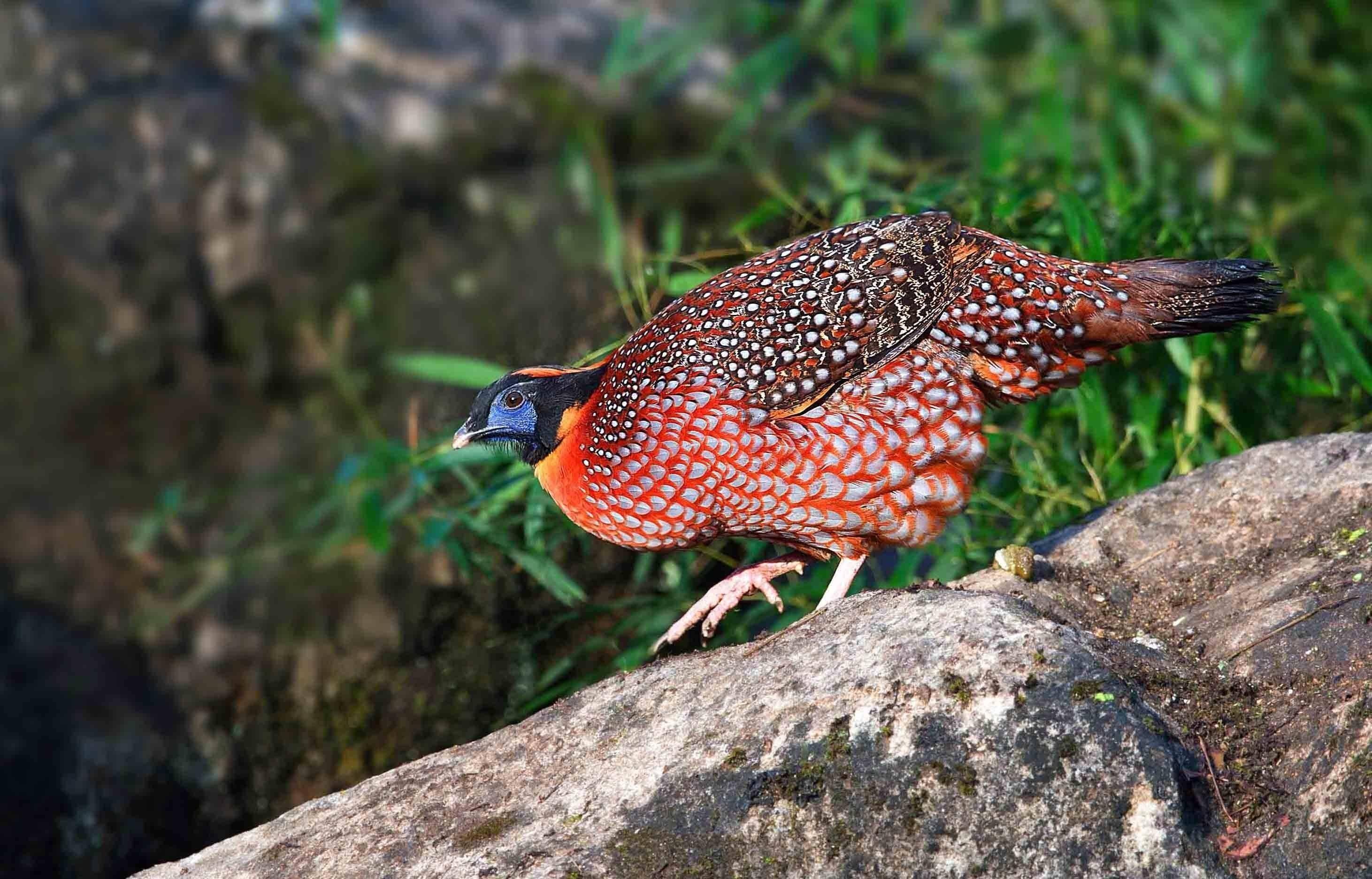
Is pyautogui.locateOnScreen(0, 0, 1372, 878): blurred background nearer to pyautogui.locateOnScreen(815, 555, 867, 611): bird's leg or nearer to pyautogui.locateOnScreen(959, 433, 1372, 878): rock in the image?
pyautogui.locateOnScreen(815, 555, 867, 611): bird's leg

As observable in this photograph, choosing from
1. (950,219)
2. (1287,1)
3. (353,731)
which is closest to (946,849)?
(950,219)

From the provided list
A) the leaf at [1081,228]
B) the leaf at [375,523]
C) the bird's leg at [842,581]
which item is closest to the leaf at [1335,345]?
the leaf at [1081,228]

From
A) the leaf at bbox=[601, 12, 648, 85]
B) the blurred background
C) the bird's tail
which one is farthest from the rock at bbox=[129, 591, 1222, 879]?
the leaf at bbox=[601, 12, 648, 85]

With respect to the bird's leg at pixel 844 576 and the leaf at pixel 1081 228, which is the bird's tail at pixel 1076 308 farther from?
the leaf at pixel 1081 228

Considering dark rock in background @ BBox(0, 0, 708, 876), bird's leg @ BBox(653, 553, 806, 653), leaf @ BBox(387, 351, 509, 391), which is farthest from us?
dark rock in background @ BBox(0, 0, 708, 876)

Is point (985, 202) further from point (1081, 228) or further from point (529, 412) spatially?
point (529, 412)

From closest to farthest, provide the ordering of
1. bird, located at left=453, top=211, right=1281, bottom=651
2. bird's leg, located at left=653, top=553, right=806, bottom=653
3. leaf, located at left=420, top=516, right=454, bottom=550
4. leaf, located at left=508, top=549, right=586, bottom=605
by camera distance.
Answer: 1. bird, located at left=453, top=211, right=1281, bottom=651
2. bird's leg, located at left=653, top=553, right=806, bottom=653
3. leaf, located at left=420, top=516, right=454, bottom=550
4. leaf, located at left=508, top=549, right=586, bottom=605
